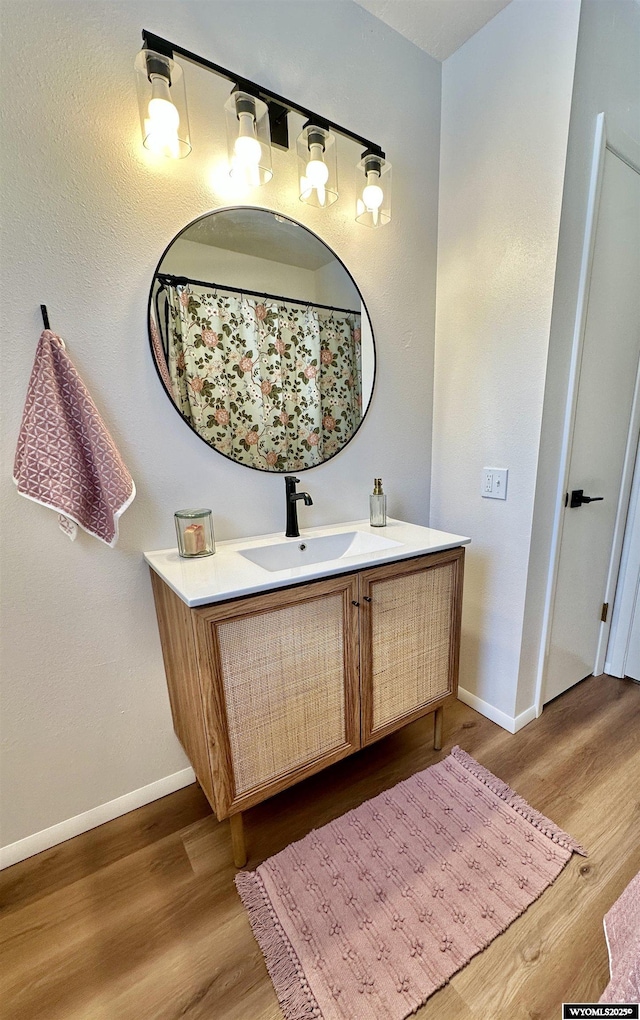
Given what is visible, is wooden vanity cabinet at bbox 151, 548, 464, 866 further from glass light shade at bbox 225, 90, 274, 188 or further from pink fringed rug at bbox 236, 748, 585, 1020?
glass light shade at bbox 225, 90, 274, 188

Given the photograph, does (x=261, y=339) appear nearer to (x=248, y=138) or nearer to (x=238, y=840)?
(x=248, y=138)

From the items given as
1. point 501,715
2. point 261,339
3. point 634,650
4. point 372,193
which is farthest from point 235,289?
point 634,650

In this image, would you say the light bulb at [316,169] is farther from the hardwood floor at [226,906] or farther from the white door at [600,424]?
the hardwood floor at [226,906]

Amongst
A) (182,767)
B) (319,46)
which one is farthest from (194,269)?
(182,767)

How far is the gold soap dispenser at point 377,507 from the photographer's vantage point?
1570mm

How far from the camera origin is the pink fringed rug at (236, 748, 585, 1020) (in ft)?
3.01

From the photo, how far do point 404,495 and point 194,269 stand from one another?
3.85 feet

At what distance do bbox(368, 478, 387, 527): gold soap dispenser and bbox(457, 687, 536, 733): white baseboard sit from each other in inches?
37.5

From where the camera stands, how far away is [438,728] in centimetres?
158

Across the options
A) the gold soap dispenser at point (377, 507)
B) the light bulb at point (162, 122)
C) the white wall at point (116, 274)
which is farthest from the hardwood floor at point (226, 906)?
the light bulb at point (162, 122)

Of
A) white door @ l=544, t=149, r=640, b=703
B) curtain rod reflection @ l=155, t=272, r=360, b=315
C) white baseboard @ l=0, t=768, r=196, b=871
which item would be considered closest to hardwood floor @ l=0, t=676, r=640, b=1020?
white baseboard @ l=0, t=768, r=196, b=871

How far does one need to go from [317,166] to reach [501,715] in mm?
2153

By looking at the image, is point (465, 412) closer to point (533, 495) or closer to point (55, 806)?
point (533, 495)

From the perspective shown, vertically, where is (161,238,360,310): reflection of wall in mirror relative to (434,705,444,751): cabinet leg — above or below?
above
